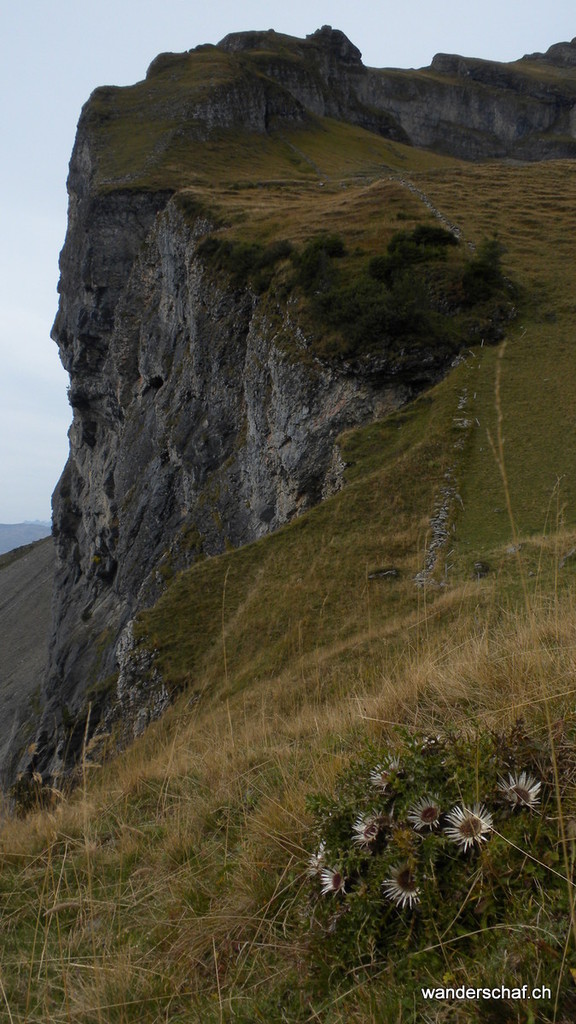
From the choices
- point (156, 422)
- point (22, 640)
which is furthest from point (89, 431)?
point (22, 640)

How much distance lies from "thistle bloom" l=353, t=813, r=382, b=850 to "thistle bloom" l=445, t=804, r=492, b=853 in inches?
11.9

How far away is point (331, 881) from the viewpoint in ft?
8.97

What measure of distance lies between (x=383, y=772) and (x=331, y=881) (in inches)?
19.3

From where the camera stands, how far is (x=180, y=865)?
3.80 metres

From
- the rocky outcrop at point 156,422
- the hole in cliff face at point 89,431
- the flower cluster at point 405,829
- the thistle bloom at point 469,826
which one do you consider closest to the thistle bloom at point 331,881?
the flower cluster at point 405,829

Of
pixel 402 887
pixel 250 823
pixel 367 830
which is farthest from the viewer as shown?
pixel 250 823

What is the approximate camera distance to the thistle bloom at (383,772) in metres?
2.93

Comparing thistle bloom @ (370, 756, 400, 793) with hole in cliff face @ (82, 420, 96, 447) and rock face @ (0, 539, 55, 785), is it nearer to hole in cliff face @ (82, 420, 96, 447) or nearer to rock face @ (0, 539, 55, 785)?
rock face @ (0, 539, 55, 785)

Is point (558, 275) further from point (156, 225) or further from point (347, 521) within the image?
point (156, 225)

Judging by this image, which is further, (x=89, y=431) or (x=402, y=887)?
(x=89, y=431)

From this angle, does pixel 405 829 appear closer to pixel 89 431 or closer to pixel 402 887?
pixel 402 887

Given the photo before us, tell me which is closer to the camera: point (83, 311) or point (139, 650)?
point (139, 650)

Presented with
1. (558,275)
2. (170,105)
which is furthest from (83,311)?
(558,275)

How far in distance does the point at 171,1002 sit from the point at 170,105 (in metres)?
76.0
